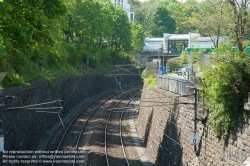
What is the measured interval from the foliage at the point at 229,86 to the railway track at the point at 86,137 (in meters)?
8.61

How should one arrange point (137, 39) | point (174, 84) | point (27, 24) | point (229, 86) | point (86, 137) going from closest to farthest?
1. point (229, 86)
2. point (174, 84)
3. point (27, 24)
4. point (86, 137)
5. point (137, 39)

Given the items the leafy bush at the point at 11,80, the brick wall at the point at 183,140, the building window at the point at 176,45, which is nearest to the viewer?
the brick wall at the point at 183,140

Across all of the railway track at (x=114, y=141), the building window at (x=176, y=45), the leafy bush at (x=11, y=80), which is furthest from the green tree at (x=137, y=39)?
the leafy bush at (x=11, y=80)

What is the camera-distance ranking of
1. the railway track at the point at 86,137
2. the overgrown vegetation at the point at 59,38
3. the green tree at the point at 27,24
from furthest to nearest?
the railway track at the point at 86,137 → the overgrown vegetation at the point at 59,38 → the green tree at the point at 27,24

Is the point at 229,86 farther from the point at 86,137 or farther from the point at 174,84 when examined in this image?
the point at 86,137

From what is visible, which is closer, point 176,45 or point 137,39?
point 176,45

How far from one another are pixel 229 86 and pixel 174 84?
290 inches

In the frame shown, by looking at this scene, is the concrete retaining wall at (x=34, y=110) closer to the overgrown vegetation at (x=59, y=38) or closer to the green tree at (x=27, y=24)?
the overgrown vegetation at (x=59, y=38)

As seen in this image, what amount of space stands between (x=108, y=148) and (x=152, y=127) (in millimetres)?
2950

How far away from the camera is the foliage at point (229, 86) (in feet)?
38.2

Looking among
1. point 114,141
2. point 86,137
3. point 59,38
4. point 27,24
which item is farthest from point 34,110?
point 59,38

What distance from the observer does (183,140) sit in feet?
54.6

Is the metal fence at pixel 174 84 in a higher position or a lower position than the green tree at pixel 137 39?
lower

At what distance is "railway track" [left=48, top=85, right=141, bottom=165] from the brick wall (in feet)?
9.59
